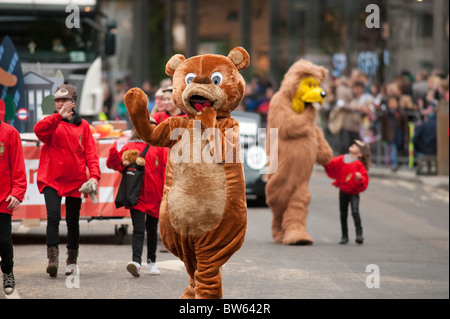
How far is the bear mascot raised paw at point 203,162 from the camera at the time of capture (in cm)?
653

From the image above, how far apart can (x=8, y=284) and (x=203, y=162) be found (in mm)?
2010

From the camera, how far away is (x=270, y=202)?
12258 millimetres

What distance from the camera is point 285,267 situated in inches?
407

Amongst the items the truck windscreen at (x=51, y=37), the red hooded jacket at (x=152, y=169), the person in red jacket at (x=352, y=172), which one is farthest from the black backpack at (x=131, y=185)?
the truck windscreen at (x=51, y=37)

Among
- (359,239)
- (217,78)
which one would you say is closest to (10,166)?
(217,78)

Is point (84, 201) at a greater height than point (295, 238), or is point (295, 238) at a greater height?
point (84, 201)

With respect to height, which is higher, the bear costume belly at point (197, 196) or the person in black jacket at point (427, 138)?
the bear costume belly at point (197, 196)

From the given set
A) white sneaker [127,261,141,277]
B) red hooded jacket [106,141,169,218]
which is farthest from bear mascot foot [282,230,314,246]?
red hooded jacket [106,141,169,218]

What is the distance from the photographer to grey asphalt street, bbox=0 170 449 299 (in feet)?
28.0

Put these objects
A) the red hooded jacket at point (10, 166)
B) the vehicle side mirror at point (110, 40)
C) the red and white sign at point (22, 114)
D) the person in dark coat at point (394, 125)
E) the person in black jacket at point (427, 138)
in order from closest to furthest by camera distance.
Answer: the red hooded jacket at point (10, 166)
the red and white sign at point (22, 114)
the vehicle side mirror at point (110, 40)
the person in black jacket at point (427, 138)
the person in dark coat at point (394, 125)

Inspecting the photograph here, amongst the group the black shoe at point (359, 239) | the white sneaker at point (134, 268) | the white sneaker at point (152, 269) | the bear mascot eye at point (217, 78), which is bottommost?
the black shoe at point (359, 239)

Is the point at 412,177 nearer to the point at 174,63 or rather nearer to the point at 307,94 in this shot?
the point at 307,94

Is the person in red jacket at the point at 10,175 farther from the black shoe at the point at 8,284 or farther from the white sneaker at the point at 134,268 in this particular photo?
the white sneaker at the point at 134,268

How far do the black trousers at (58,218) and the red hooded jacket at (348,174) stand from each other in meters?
4.24
